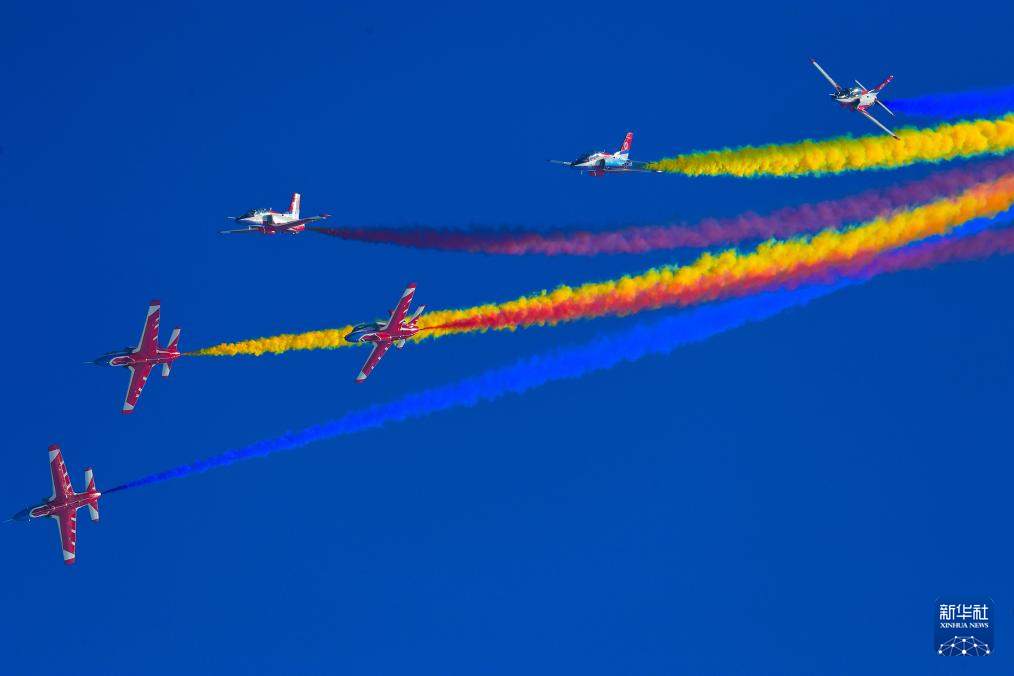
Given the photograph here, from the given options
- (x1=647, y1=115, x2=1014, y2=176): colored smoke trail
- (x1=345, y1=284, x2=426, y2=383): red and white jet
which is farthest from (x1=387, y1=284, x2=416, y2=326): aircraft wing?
(x1=647, y1=115, x2=1014, y2=176): colored smoke trail

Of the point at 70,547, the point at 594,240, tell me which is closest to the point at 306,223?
the point at 594,240

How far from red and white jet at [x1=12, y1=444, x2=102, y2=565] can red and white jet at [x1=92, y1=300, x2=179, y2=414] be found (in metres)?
4.84

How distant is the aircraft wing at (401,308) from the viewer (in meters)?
61.4

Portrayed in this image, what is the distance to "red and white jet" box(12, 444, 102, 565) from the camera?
6425 centimetres

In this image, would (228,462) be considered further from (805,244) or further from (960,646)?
(960,646)

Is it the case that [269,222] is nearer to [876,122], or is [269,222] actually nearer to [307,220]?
[307,220]

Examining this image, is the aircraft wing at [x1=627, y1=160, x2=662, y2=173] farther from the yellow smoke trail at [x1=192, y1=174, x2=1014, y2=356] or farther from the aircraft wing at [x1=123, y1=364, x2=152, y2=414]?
the aircraft wing at [x1=123, y1=364, x2=152, y2=414]

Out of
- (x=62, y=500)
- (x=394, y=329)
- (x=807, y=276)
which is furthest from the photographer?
(x=62, y=500)

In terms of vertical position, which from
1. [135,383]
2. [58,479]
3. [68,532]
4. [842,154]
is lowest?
[68,532]

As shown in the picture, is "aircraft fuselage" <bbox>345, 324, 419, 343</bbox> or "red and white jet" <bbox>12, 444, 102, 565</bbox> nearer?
"aircraft fuselage" <bbox>345, 324, 419, 343</bbox>

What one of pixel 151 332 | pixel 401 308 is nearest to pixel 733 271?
pixel 401 308

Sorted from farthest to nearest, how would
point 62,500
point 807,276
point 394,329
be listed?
point 62,500 < point 394,329 < point 807,276

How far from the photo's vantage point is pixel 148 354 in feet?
213

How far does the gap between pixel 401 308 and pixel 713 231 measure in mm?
14305
